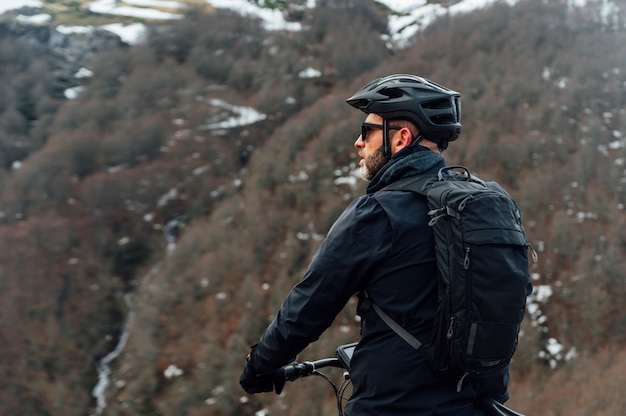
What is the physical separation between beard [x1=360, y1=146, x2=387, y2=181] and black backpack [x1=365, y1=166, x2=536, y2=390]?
0.30 m

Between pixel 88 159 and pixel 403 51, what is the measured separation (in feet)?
72.6

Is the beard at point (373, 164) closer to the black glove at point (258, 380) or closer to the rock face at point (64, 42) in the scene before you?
the black glove at point (258, 380)

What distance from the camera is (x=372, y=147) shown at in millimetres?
1884

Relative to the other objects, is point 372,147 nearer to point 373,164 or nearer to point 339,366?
point 373,164

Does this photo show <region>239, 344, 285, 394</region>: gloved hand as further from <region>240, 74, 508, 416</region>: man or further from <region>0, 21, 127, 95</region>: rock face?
<region>0, 21, 127, 95</region>: rock face

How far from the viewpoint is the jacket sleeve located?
1614 mm

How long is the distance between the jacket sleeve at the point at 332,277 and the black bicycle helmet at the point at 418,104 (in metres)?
0.35

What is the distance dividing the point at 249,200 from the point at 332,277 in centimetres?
2653

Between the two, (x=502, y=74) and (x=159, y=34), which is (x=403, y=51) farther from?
(x=159, y=34)

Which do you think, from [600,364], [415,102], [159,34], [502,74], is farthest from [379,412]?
[159,34]

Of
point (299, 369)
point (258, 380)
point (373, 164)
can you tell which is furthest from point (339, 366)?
point (373, 164)

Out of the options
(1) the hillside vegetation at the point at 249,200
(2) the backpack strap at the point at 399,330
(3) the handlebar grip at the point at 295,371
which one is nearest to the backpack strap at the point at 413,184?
(2) the backpack strap at the point at 399,330

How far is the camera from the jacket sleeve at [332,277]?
161 centimetres

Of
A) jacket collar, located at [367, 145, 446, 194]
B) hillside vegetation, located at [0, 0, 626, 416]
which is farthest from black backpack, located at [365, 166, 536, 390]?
hillside vegetation, located at [0, 0, 626, 416]
